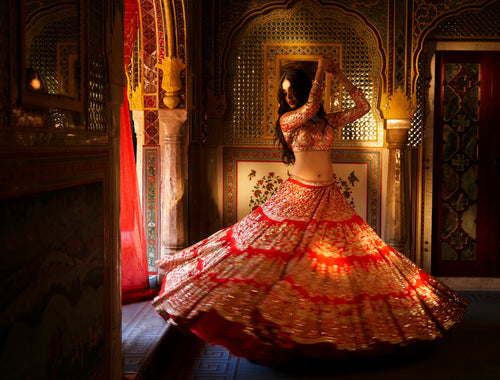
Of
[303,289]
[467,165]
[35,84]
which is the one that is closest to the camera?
[35,84]

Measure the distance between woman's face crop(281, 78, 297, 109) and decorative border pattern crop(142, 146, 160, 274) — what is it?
70.9 inches

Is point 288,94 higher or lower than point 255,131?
higher

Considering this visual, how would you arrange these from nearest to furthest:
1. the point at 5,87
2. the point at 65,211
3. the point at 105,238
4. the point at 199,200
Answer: the point at 5,87 < the point at 65,211 < the point at 105,238 < the point at 199,200

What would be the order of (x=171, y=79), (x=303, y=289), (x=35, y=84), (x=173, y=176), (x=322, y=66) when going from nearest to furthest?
(x=35, y=84), (x=303, y=289), (x=322, y=66), (x=171, y=79), (x=173, y=176)

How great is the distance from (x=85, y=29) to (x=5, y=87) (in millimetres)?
723

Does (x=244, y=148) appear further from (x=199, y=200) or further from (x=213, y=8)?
(x=213, y=8)

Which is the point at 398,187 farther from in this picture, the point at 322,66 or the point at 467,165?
the point at 322,66

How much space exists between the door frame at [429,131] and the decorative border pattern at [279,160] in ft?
1.72

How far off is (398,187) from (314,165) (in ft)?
7.65

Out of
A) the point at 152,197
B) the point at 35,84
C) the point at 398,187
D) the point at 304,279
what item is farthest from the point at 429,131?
the point at 35,84

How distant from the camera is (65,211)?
207 cm

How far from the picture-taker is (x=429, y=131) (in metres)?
6.30

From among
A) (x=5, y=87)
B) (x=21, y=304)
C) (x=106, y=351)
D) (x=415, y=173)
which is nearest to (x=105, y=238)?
(x=106, y=351)

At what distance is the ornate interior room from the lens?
2.64 metres
